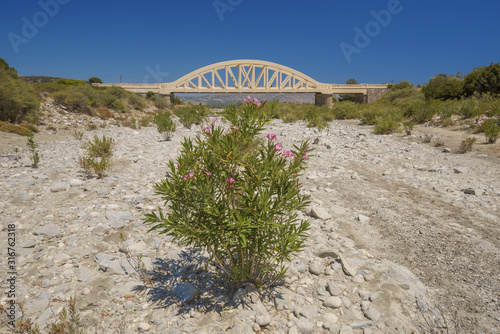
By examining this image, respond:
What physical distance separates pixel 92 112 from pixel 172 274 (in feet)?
69.3

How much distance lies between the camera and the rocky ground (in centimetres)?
268

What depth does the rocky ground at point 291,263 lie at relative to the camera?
268cm

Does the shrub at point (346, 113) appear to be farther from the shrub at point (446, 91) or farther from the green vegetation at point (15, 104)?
the green vegetation at point (15, 104)

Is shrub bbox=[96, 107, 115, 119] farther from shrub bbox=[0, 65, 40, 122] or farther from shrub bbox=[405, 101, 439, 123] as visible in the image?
shrub bbox=[405, 101, 439, 123]

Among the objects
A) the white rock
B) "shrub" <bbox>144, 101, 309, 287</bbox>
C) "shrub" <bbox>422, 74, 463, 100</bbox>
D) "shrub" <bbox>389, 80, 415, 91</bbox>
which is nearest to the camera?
"shrub" <bbox>144, 101, 309, 287</bbox>

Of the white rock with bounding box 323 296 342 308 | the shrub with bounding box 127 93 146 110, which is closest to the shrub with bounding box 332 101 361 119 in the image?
the shrub with bounding box 127 93 146 110

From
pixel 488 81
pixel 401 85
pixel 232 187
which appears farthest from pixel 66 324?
pixel 401 85

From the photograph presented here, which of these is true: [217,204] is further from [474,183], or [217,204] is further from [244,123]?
[474,183]

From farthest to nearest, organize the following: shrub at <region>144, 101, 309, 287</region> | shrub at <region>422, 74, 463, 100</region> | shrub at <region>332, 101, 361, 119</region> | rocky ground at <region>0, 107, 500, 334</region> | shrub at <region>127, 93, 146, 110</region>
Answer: shrub at <region>422, 74, 463, 100</region>, shrub at <region>127, 93, 146, 110</region>, shrub at <region>332, 101, 361, 119</region>, rocky ground at <region>0, 107, 500, 334</region>, shrub at <region>144, 101, 309, 287</region>

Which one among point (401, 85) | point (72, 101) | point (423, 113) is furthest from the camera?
point (401, 85)

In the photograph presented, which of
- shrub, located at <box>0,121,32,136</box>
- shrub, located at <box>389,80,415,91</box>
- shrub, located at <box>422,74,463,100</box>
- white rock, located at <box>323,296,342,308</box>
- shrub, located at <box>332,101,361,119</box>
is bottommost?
white rock, located at <box>323,296,342,308</box>

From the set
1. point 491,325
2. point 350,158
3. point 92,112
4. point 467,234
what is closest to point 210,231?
point 491,325

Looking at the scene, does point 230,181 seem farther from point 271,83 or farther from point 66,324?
point 271,83

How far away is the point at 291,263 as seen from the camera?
3.61m
